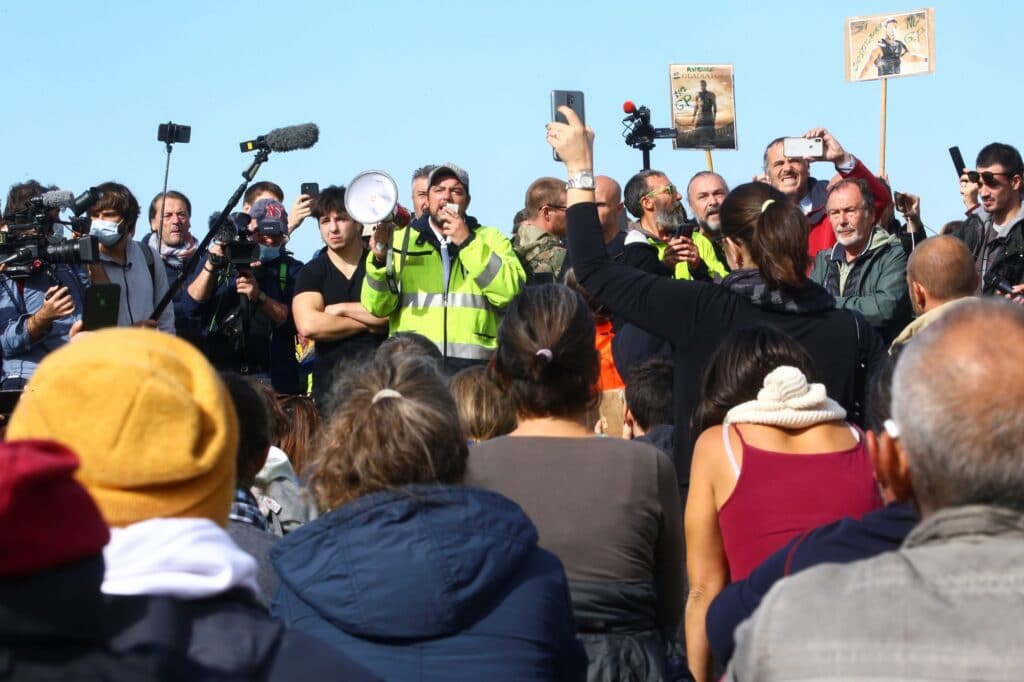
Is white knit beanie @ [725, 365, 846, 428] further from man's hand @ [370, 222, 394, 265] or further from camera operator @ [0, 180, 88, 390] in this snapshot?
camera operator @ [0, 180, 88, 390]

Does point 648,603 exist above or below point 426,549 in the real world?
below

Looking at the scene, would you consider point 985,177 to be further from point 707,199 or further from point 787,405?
point 787,405

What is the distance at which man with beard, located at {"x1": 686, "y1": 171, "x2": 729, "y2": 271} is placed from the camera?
8.52 m

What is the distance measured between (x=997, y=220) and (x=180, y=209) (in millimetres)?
5683

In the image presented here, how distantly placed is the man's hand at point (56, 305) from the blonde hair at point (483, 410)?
3.61 m

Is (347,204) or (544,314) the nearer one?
(544,314)

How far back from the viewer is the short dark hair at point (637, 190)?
27.0 ft

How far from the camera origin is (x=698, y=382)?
4.93 metres

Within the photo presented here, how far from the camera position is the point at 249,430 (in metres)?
3.67

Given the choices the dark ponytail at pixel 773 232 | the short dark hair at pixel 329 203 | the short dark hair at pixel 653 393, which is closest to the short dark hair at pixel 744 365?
the dark ponytail at pixel 773 232

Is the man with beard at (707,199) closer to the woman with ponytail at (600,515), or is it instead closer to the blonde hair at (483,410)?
the blonde hair at (483,410)

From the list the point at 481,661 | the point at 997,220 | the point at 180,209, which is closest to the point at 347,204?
the point at 180,209

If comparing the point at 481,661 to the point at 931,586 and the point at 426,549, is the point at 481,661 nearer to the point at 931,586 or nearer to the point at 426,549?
the point at 426,549

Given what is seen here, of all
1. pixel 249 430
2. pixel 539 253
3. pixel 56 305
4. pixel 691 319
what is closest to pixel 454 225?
pixel 539 253
